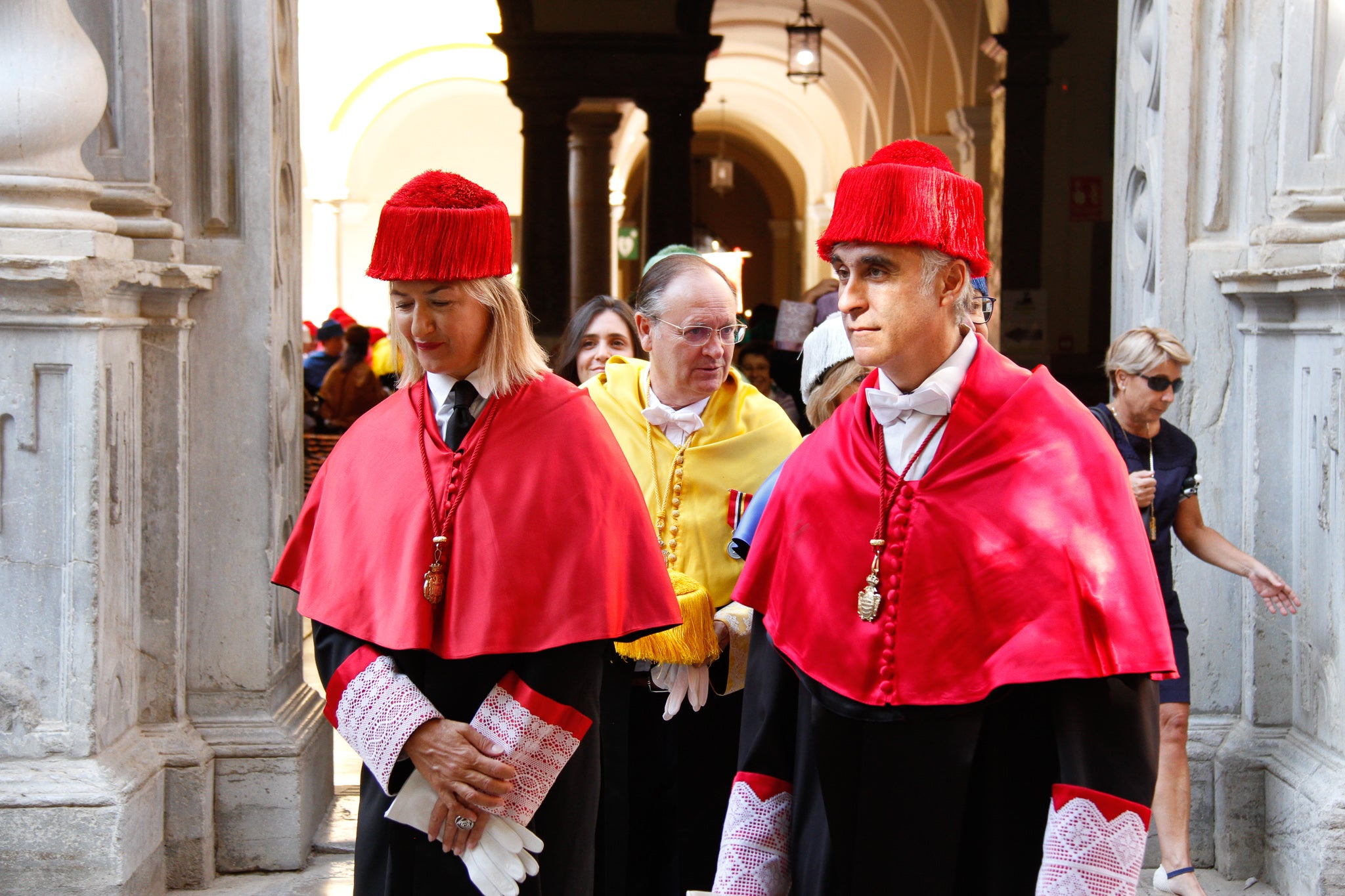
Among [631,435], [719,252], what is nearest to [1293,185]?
[719,252]

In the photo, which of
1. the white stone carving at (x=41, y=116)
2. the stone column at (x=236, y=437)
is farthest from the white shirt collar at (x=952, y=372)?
the stone column at (x=236, y=437)

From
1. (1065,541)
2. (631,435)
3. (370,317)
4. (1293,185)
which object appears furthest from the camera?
(370,317)

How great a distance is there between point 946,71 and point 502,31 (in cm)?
429

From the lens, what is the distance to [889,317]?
73.0 inches

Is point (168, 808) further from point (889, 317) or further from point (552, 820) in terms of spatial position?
point (889, 317)

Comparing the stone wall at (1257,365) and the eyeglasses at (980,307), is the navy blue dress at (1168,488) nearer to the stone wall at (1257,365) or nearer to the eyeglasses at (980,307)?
the stone wall at (1257,365)

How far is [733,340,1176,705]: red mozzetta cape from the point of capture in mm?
1730

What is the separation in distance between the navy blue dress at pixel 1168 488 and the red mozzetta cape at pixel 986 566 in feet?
6.51

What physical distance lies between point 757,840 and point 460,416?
36.2 inches

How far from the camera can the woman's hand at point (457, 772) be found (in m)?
2.19

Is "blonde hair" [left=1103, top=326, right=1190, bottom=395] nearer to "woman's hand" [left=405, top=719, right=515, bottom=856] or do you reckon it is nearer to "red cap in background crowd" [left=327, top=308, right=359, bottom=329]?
"woman's hand" [left=405, top=719, right=515, bottom=856]

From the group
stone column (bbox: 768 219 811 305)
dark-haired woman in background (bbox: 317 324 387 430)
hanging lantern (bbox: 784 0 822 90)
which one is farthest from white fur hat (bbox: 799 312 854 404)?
stone column (bbox: 768 219 811 305)

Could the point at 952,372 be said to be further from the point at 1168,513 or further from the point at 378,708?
the point at 1168,513

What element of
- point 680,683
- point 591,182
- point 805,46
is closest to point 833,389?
point 680,683
